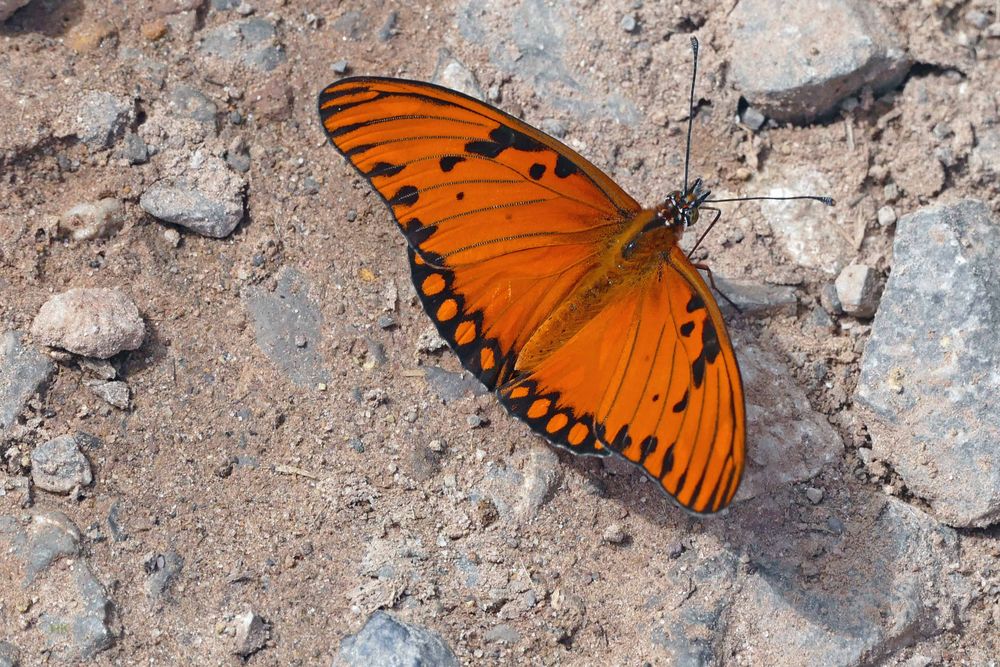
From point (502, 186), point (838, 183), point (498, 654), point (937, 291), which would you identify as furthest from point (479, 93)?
point (498, 654)

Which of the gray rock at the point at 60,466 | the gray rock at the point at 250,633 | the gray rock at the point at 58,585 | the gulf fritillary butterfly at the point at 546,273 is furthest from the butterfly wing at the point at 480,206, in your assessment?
the gray rock at the point at 58,585

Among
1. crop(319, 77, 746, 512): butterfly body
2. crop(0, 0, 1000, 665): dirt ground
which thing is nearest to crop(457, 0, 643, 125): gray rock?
crop(0, 0, 1000, 665): dirt ground

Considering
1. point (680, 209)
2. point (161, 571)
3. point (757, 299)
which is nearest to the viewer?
point (161, 571)

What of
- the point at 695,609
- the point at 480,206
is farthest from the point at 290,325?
the point at 695,609

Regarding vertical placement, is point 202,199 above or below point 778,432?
above

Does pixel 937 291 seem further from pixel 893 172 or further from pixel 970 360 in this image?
pixel 893 172

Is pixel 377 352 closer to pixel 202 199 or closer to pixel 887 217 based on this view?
pixel 202 199

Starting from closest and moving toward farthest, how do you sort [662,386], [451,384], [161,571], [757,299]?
[662,386] < [161,571] < [451,384] < [757,299]
